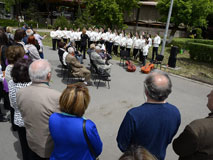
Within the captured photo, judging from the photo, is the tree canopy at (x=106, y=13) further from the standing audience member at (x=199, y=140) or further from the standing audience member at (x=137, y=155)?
the standing audience member at (x=137, y=155)

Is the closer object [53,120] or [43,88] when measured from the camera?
[53,120]

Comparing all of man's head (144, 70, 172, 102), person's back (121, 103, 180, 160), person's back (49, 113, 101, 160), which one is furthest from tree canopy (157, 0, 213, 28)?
person's back (49, 113, 101, 160)

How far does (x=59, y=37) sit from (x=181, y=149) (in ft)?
40.1

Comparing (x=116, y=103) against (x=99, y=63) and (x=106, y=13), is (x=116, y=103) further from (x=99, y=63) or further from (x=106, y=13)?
(x=106, y=13)

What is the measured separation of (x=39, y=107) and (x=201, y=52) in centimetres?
1426

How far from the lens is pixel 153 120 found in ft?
6.74

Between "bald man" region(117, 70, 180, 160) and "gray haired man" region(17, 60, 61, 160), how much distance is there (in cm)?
92

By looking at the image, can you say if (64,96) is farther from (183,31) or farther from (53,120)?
(183,31)

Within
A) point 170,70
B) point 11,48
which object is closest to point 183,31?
point 170,70

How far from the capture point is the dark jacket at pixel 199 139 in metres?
1.87

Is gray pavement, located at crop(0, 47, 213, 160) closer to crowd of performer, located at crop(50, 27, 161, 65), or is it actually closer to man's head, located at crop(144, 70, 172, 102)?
man's head, located at crop(144, 70, 172, 102)

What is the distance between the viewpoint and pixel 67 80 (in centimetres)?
775

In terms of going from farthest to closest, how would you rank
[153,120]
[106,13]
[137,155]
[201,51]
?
1. [106,13]
2. [201,51]
3. [153,120]
4. [137,155]

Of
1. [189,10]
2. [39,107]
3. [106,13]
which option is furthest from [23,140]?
[106,13]
